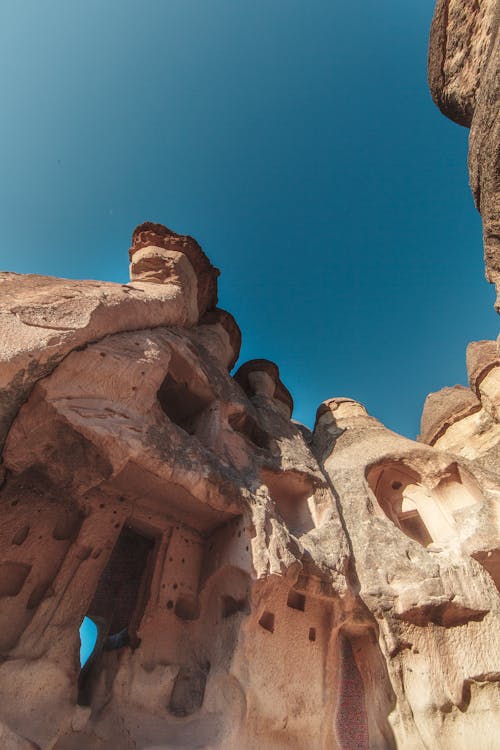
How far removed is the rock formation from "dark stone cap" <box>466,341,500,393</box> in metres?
7.13

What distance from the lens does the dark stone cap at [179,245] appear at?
1217 centimetres

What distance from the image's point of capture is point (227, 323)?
14125 mm

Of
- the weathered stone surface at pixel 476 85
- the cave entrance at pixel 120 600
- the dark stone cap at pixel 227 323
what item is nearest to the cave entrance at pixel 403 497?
the cave entrance at pixel 120 600

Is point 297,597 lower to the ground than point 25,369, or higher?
lower

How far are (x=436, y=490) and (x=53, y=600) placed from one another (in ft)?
28.6

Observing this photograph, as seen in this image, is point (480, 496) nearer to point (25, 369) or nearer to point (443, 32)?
point (443, 32)

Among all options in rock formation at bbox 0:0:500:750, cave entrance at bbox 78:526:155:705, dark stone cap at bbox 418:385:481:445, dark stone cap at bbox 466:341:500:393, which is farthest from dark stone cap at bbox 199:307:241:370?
dark stone cap at bbox 466:341:500:393

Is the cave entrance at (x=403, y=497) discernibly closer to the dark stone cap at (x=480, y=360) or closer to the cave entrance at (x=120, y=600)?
the cave entrance at (x=120, y=600)

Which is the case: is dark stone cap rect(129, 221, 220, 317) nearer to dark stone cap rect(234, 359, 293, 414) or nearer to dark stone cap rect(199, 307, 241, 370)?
dark stone cap rect(199, 307, 241, 370)

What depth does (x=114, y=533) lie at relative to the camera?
6660 millimetres

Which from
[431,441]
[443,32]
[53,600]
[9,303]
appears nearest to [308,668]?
[53,600]

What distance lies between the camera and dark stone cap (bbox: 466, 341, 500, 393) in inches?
567

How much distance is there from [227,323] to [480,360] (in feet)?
31.4

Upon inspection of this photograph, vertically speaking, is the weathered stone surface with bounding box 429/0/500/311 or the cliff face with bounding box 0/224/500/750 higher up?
the weathered stone surface with bounding box 429/0/500/311
